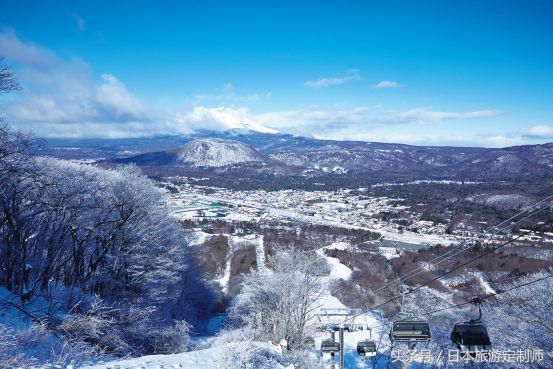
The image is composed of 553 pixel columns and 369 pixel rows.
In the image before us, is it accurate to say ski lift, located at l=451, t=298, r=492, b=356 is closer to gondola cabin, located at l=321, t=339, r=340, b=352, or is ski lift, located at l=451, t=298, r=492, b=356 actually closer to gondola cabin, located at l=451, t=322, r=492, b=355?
gondola cabin, located at l=451, t=322, r=492, b=355

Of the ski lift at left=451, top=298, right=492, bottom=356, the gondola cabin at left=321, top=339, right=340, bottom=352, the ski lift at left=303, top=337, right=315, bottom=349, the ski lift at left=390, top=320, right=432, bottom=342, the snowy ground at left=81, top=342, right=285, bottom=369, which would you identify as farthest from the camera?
the ski lift at left=303, top=337, right=315, bottom=349

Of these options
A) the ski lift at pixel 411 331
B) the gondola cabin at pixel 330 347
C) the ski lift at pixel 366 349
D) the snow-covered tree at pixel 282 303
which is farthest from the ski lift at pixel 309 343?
the ski lift at pixel 411 331

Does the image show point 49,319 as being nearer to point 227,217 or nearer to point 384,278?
point 384,278

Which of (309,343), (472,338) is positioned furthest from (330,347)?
(309,343)

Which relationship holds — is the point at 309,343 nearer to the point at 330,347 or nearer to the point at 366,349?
the point at 366,349

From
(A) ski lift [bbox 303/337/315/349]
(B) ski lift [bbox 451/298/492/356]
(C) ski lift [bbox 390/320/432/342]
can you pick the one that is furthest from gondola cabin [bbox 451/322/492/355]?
(A) ski lift [bbox 303/337/315/349]

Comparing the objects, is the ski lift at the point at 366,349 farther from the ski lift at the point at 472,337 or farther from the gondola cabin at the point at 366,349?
the ski lift at the point at 472,337
